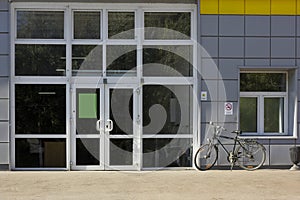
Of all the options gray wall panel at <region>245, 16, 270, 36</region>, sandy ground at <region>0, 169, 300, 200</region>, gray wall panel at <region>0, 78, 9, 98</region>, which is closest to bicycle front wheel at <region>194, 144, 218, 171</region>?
sandy ground at <region>0, 169, 300, 200</region>

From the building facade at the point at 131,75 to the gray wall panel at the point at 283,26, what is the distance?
3cm

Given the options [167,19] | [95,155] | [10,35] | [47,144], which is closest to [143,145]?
[95,155]

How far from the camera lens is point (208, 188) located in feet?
32.8

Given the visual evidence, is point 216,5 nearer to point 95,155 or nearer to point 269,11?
point 269,11

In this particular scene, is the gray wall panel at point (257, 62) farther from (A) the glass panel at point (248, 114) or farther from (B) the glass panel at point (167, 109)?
(B) the glass panel at point (167, 109)

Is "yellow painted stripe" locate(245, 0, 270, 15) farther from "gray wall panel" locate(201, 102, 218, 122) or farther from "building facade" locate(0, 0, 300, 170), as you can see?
"gray wall panel" locate(201, 102, 218, 122)

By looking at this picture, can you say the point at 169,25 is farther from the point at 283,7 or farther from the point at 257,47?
the point at 283,7

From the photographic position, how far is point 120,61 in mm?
12617

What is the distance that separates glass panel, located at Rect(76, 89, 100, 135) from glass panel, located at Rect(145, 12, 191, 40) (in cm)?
214

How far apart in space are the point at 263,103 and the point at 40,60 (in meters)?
5.99

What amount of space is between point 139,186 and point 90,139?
279cm

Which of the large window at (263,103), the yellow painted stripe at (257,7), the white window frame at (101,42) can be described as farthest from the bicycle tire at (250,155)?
the yellow painted stripe at (257,7)

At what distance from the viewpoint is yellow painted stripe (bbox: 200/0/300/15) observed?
1247 centimetres

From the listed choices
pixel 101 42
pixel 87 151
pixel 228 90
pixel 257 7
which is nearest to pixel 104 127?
pixel 87 151
